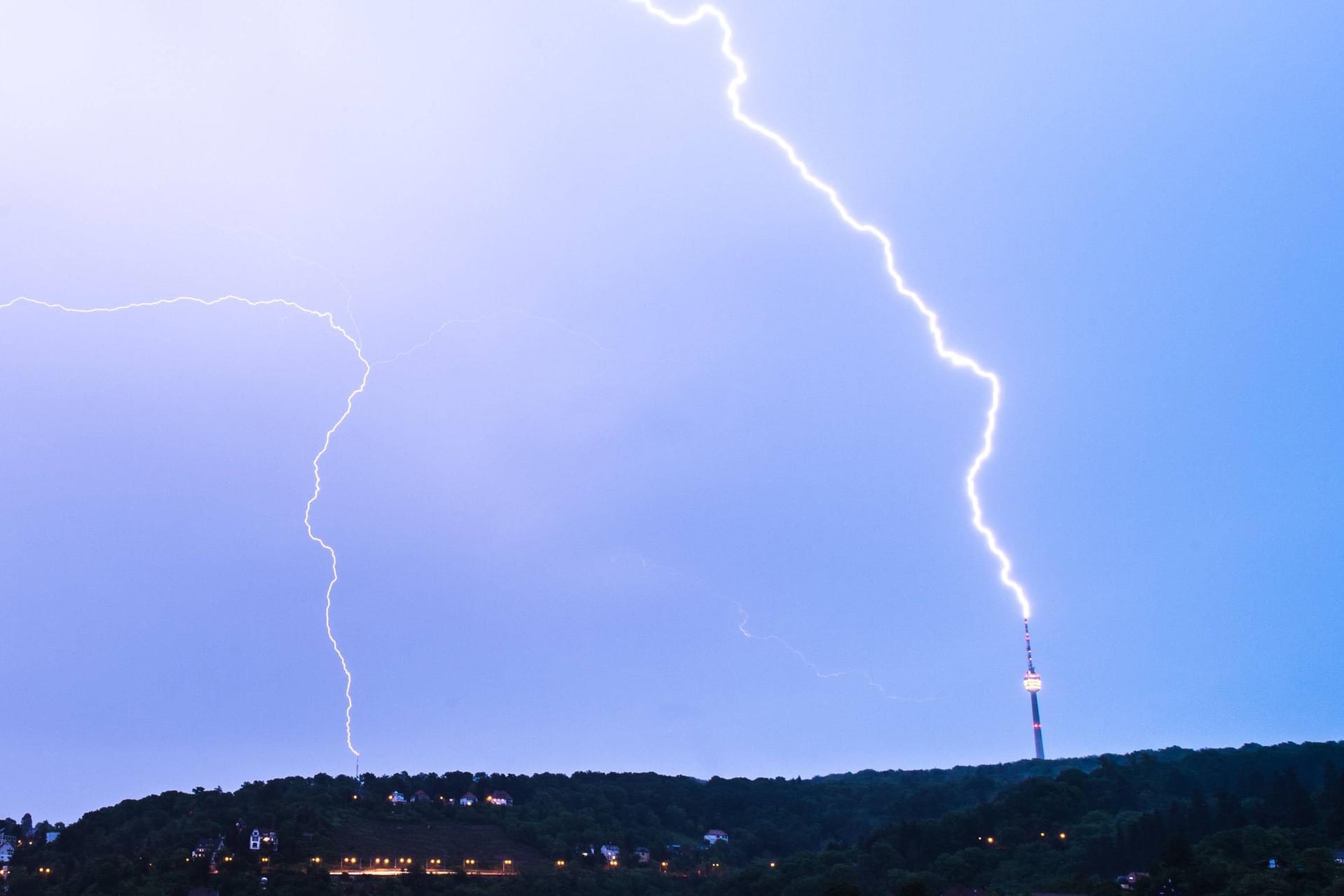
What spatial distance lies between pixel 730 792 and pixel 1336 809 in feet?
148

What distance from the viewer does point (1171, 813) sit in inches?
1683

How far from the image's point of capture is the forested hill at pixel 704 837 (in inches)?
1438

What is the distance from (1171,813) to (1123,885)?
9958 mm

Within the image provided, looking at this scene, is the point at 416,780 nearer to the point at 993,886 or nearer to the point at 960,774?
the point at 993,886

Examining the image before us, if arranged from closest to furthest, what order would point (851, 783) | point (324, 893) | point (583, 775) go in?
point (324, 893)
point (583, 775)
point (851, 783)

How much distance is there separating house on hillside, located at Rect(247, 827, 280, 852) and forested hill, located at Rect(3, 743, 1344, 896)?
16 cm

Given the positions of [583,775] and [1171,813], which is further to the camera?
[583,775]

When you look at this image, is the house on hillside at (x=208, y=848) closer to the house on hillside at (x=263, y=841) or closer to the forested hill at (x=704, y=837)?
the forested hill at (x=704, y=837)

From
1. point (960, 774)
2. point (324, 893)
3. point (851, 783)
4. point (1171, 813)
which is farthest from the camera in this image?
point (960, 774)

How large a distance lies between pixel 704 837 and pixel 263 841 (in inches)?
1227

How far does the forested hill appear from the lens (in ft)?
120

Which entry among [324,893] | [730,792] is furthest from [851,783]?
[324,893]

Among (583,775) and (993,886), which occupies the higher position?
(583,775)

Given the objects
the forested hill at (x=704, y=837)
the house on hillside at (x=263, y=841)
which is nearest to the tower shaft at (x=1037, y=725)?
the forested hill at (x=704, y=837)
